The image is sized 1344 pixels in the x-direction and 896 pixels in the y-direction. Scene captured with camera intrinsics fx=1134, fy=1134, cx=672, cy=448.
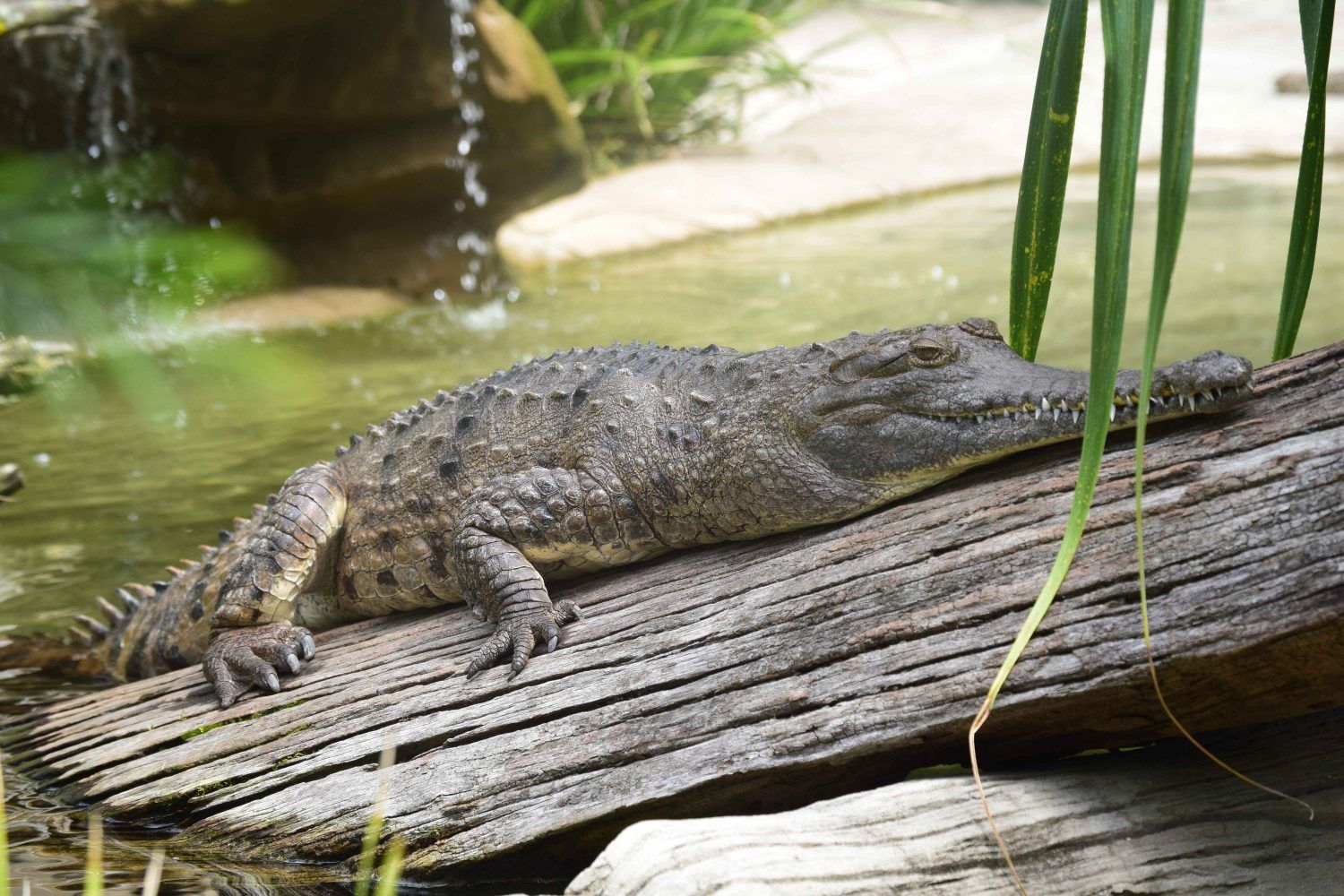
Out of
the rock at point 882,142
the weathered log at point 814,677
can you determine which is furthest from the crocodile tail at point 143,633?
the rock at point 882,142

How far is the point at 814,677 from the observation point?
2.88 m

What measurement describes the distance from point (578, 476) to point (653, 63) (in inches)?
461

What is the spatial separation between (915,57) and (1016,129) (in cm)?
707

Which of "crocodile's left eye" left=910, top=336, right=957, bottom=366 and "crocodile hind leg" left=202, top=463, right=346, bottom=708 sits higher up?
"crocodile's left eye" left=910, top=336, right=957, bottom=366

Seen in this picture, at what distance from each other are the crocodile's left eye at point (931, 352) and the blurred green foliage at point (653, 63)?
10686mm

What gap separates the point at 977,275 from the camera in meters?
9.88

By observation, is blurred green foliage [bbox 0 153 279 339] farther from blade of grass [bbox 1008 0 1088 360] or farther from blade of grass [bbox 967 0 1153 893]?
blade of grass [bbox 1008 0 1088 360]

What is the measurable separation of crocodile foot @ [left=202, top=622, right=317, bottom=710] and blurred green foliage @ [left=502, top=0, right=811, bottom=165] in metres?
10.4

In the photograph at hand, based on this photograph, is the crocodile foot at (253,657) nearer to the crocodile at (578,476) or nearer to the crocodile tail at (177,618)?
the crocodile at (578,476)

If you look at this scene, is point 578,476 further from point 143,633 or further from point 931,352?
point 143,633

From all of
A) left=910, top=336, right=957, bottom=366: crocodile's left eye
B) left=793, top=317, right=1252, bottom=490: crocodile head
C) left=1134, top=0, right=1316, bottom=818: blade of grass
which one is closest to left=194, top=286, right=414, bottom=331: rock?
left=793, top=317, right=1252, bottom=490: crocodile head

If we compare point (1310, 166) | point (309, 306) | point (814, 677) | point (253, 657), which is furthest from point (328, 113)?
point (1310, 166)

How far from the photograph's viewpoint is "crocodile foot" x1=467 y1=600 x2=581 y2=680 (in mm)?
3365

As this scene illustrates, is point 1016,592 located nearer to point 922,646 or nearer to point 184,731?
point 922,646
